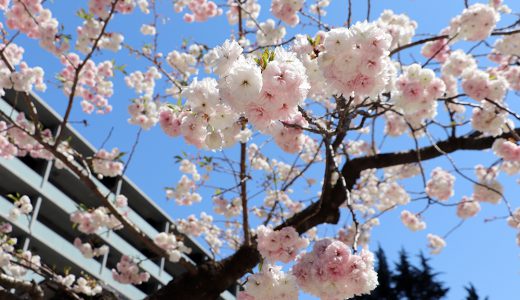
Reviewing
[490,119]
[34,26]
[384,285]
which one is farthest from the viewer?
[384,285]

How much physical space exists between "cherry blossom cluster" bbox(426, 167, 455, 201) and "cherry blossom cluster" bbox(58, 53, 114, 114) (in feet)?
16.2

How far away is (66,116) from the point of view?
3805 mm

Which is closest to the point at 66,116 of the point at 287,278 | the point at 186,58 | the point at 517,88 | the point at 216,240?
the point at 287,278

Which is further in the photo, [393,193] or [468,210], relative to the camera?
[393,193]

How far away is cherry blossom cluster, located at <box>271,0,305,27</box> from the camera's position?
4.69 m

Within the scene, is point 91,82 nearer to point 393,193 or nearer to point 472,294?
point 393,193

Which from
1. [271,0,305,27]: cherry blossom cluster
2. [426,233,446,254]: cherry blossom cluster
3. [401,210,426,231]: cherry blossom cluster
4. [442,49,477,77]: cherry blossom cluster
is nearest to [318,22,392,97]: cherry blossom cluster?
[271,0,305,27]: cherry blossom cluster

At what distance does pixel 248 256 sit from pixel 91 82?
464 centimetres

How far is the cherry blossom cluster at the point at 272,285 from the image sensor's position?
69.7 inches

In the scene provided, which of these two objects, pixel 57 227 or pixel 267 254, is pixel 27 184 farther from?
pixel 267 254

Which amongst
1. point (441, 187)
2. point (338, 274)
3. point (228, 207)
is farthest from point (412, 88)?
point (228, 207)

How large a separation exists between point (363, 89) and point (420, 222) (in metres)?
6.85

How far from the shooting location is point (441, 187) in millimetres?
6320

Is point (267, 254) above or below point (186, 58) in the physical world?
below
